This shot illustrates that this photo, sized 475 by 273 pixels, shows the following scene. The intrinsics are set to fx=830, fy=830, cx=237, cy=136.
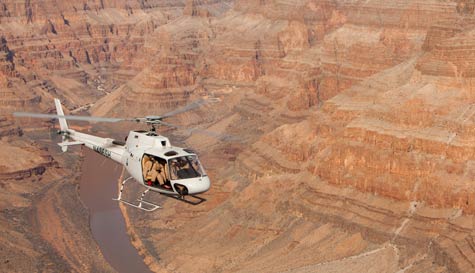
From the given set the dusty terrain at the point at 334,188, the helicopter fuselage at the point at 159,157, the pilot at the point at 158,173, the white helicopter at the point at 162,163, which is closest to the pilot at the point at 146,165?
the white helicopter at the point at 162,163

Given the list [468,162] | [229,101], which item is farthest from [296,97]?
[468,162]

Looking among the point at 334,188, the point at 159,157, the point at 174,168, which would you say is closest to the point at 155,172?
the point at 159,157

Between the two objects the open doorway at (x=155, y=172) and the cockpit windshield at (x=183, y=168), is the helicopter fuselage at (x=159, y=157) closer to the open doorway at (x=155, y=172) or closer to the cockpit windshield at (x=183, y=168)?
the cockpit windshield at (x=183, y=168)

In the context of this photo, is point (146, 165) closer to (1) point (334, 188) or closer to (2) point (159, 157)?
(2) point (159, 157)

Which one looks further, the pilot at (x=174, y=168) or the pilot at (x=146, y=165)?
the pilot at (x=146, y=165)

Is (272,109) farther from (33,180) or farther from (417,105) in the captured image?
(417,105)
